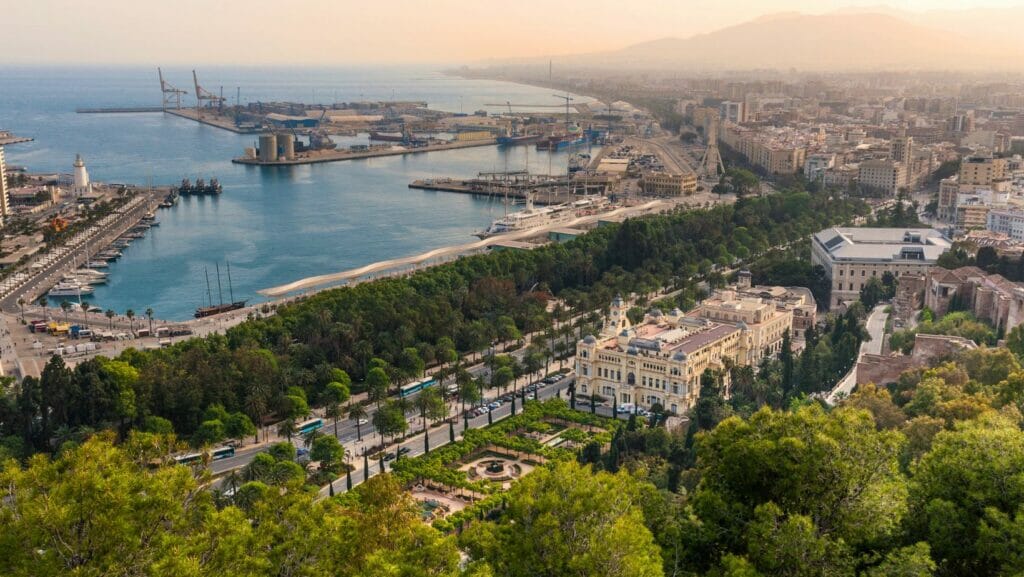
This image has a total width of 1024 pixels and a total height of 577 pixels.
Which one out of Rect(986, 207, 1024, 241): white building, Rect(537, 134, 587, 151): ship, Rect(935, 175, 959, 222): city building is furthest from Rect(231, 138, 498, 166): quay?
Rect(986, 207, 1024, 241): white building

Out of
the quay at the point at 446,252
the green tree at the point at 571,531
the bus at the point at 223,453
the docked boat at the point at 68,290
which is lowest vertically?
the docked boat at the point at 68,290

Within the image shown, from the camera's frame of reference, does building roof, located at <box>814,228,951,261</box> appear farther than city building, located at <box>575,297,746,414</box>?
Yes

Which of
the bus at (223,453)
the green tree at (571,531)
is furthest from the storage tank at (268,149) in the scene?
the green tree at (571,531)

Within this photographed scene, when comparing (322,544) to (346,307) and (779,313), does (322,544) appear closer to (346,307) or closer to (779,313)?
(346,307)

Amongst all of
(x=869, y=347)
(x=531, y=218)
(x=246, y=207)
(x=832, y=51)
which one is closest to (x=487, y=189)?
(x=531, y=218)

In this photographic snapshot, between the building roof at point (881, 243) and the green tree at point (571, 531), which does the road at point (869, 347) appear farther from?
the green tree at point (571, 531)

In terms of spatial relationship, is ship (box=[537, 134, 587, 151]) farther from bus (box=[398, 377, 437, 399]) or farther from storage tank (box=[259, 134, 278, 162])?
bus (box=[398, 377, 437, 399])
